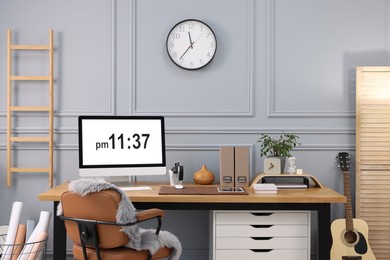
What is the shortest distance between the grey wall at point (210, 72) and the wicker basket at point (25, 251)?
0.43m

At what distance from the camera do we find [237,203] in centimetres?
292

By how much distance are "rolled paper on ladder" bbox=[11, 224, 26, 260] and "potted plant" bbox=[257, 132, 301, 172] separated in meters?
1.87

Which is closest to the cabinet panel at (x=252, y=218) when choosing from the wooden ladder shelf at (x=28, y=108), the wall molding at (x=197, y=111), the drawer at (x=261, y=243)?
the drawer at (x=261, y=243)

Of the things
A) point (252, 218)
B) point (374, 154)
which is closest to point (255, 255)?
point (252, 218)

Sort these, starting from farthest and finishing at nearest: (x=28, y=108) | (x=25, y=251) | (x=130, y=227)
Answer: (x=28, y=108) < (x=25, y=251) < (x=130, y=227)

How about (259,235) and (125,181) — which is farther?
(125,181)

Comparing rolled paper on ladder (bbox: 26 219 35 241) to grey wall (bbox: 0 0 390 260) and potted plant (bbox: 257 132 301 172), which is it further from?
potted plant (bbox: 257 132 301 172)

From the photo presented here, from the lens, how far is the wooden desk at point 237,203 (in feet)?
9.46

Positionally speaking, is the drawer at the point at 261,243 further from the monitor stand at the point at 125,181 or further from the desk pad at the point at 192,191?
the monitor stand at the point at 125,181

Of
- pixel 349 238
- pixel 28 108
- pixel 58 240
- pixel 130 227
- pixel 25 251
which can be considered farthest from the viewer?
pixel 28 108

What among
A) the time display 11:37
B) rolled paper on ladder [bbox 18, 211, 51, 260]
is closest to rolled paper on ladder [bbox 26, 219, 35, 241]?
rolled paper on ladder [bbox 18, 211, 51, 260]

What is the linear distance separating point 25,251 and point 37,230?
178 millimetres

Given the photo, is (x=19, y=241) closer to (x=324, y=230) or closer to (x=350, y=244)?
(x=324, y=230)

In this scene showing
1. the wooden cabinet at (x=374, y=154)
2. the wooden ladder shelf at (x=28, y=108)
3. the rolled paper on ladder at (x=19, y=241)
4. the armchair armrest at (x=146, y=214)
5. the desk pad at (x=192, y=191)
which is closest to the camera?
the armchair armrest at (x=146, y=214)
